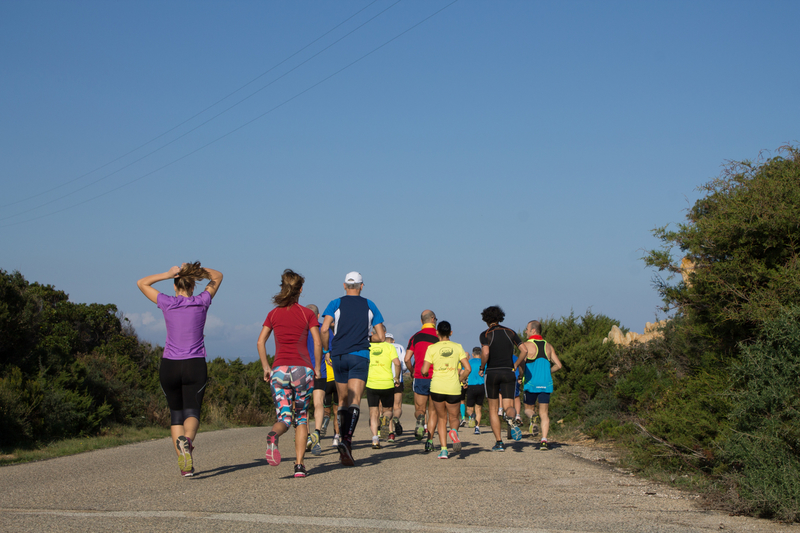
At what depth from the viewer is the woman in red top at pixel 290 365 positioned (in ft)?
24.1

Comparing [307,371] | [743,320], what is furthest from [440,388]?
[743,320]

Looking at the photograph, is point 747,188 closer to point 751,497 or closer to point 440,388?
point 751,497

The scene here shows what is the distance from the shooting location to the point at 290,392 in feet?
24.3

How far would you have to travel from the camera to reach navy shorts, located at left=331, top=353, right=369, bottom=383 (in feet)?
27.9

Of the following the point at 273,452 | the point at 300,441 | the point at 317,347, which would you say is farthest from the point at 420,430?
the point at 273,452

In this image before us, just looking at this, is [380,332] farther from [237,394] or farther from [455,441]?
[237,394]

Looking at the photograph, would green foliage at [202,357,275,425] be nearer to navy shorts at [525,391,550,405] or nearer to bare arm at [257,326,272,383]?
navy shorts at [525,391,550,405]

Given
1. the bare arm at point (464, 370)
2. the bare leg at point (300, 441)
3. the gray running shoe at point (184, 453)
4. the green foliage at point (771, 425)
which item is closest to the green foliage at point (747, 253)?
the green foliage at point (771, 425)

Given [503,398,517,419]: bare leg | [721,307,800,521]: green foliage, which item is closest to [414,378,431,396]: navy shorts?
[503,398,517,419]: bare leg

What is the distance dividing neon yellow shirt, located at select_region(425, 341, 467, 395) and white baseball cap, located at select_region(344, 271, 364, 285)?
1666mm

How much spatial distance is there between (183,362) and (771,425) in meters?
5.51

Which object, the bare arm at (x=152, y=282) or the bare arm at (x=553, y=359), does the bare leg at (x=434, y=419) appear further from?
the bare arm at (x=152, y=282)

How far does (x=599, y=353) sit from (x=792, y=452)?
1015cm

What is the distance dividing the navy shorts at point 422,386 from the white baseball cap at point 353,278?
11.3 ft
